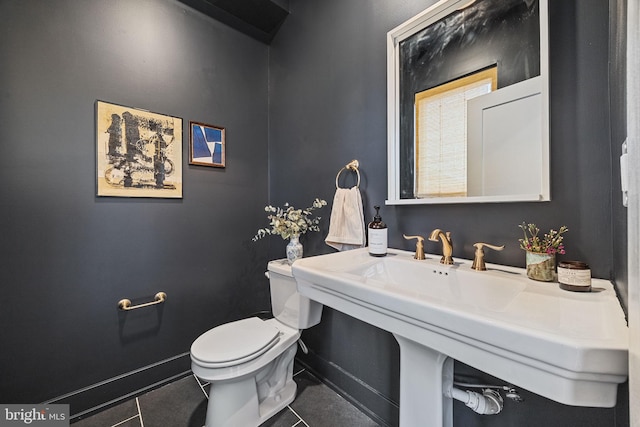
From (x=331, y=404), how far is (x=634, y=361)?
1.40m

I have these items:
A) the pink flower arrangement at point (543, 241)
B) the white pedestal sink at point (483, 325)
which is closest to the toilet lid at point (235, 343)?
the white pedestal sink at point (483, 325)

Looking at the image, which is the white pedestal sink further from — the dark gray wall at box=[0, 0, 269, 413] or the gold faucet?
the dark gray wall at box=[0, 0, 269, 413]

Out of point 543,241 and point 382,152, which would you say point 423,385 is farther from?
point 382,152

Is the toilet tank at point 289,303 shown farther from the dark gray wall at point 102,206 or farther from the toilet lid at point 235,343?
the dark gray wall at point 102,206

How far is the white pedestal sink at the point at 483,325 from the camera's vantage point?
41 centimetres

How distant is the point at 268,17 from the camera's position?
183 centimetres

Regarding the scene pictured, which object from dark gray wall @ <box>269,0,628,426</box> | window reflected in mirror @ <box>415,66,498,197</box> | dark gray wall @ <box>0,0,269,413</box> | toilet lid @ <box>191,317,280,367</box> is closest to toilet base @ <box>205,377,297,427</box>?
toilet lid @ <box>191,317,280,367</box>

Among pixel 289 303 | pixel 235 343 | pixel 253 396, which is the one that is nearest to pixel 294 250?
pixel 289 303

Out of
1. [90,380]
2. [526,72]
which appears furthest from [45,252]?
[526,72]

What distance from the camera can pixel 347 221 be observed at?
136 cm

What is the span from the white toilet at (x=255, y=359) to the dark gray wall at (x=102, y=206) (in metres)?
0.49

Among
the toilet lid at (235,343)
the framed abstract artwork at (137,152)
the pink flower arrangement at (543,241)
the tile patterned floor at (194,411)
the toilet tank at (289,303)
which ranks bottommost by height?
the tile patterned floor at (194,411)

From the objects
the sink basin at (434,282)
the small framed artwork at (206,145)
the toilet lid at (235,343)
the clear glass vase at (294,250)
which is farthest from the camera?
the small framed artwork at (206,145)

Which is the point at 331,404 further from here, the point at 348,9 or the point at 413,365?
the point at 348,9
